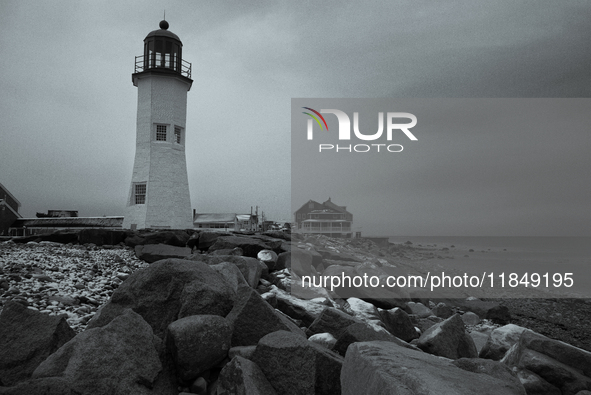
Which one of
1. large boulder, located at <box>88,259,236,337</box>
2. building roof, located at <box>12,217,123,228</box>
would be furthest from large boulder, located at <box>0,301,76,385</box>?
building roof, located at <box>12,217,123,228</box>

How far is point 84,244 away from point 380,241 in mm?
33517

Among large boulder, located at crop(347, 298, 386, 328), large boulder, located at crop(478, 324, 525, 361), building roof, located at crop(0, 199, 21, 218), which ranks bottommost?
large boulder, located at crop(478, 324, 525, 361)

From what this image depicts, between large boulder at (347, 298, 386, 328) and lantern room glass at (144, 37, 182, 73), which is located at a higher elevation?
lantern room glass at (144, 37, 182, 73)

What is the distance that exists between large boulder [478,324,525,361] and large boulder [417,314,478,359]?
0.41 metres

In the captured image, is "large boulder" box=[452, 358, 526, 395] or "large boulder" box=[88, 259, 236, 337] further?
"large boulder" box=[88, 259, 236, 337]

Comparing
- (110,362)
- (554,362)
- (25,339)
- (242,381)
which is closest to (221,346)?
(242,381)

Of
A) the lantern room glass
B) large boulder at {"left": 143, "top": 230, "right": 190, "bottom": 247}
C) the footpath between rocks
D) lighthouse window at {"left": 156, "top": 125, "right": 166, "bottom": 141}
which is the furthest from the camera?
the lantern room glass

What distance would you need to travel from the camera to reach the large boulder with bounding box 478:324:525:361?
14.9 ft

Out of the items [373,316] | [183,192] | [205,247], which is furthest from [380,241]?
[373,316]

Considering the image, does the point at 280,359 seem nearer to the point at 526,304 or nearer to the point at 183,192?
the point at 526,304

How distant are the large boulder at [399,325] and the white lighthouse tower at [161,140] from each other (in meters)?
15.1

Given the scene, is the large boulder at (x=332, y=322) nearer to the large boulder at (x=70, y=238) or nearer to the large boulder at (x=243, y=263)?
the large boulder at (x=243, y=263)

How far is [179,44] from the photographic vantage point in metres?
20.6

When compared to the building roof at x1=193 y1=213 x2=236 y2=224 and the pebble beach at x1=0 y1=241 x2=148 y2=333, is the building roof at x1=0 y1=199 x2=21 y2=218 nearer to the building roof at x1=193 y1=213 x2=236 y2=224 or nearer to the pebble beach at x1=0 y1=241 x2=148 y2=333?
the building roof at x1=193 y1=213 x2=236 y2=224
